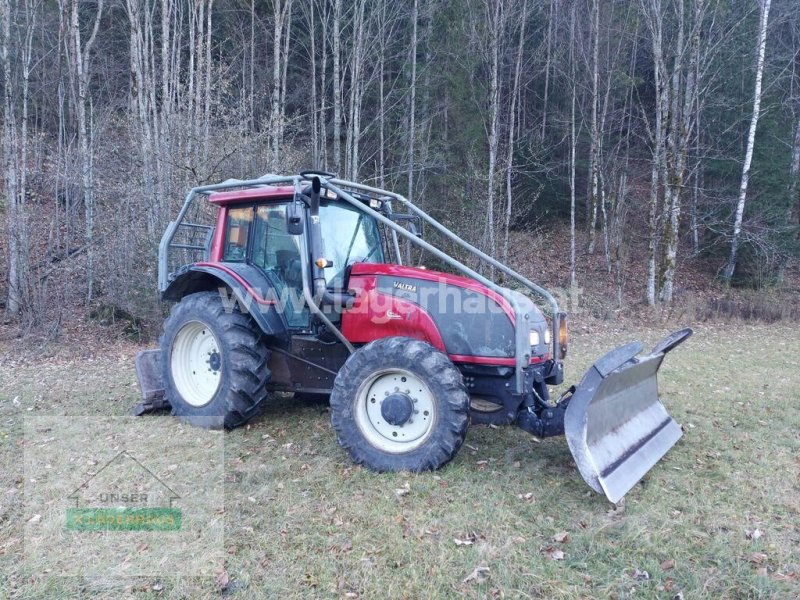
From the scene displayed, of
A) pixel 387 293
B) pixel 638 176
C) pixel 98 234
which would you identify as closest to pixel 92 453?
pixel 387 293

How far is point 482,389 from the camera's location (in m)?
4.46

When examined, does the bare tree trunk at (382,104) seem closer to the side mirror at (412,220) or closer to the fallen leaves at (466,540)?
the side mirror at (412,220)

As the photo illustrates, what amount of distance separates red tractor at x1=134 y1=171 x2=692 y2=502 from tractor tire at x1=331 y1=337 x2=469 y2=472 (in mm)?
10

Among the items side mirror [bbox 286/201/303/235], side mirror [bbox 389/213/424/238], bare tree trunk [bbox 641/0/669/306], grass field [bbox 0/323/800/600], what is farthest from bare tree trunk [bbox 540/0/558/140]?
grass field [bbox 0/323/800/600]

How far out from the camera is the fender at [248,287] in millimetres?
5051

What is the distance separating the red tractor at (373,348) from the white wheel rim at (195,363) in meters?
0.01

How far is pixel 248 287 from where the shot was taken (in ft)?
16.6

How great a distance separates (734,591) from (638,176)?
20240 millimetres

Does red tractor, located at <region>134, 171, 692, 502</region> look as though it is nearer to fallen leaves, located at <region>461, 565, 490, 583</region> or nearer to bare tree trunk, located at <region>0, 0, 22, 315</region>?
fallen leaves, located at <region>461, 565, 490, 583</region>

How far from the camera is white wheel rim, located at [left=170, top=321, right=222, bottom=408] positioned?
5484 millimetres

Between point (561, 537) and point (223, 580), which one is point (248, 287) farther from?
point (561, 537)

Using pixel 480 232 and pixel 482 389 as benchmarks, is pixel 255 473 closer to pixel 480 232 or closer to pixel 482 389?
pixel 482 389

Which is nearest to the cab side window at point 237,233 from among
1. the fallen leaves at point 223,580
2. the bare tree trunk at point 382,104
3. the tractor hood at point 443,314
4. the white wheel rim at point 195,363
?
the white wheel rim at point 195,363

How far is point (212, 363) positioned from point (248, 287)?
935 millimetres
